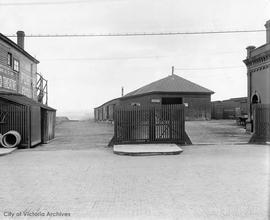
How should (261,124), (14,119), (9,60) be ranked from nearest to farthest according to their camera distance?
(14,119) < (261,124) < (9,60)

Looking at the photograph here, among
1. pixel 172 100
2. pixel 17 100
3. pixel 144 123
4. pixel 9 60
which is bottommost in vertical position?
pixel 144 123

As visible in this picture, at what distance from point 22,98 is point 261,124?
14155 mm

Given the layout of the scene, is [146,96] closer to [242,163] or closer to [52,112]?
[52,112]

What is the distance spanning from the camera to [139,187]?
7566 mm

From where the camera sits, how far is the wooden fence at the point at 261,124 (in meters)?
17.8

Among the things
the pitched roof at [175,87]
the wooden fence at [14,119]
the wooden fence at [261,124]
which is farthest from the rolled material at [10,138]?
the pitched roof at [175,87]

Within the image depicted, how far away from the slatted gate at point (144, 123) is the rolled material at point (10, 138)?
482cm

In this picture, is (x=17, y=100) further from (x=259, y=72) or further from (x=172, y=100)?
(x=172, y=100)

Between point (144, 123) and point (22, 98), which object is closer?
point (144, 123)

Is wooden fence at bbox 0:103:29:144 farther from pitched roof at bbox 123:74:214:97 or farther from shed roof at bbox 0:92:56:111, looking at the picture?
pitched roof at bbox 123:74:214:97

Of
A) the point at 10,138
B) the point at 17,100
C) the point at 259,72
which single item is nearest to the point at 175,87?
the point at 259,72

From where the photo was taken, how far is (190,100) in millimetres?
37031

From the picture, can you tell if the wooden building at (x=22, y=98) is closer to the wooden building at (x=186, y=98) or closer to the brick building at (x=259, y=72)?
the wooden building at (x=186, y=98)

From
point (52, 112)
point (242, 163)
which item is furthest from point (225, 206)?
point (52, 112)
